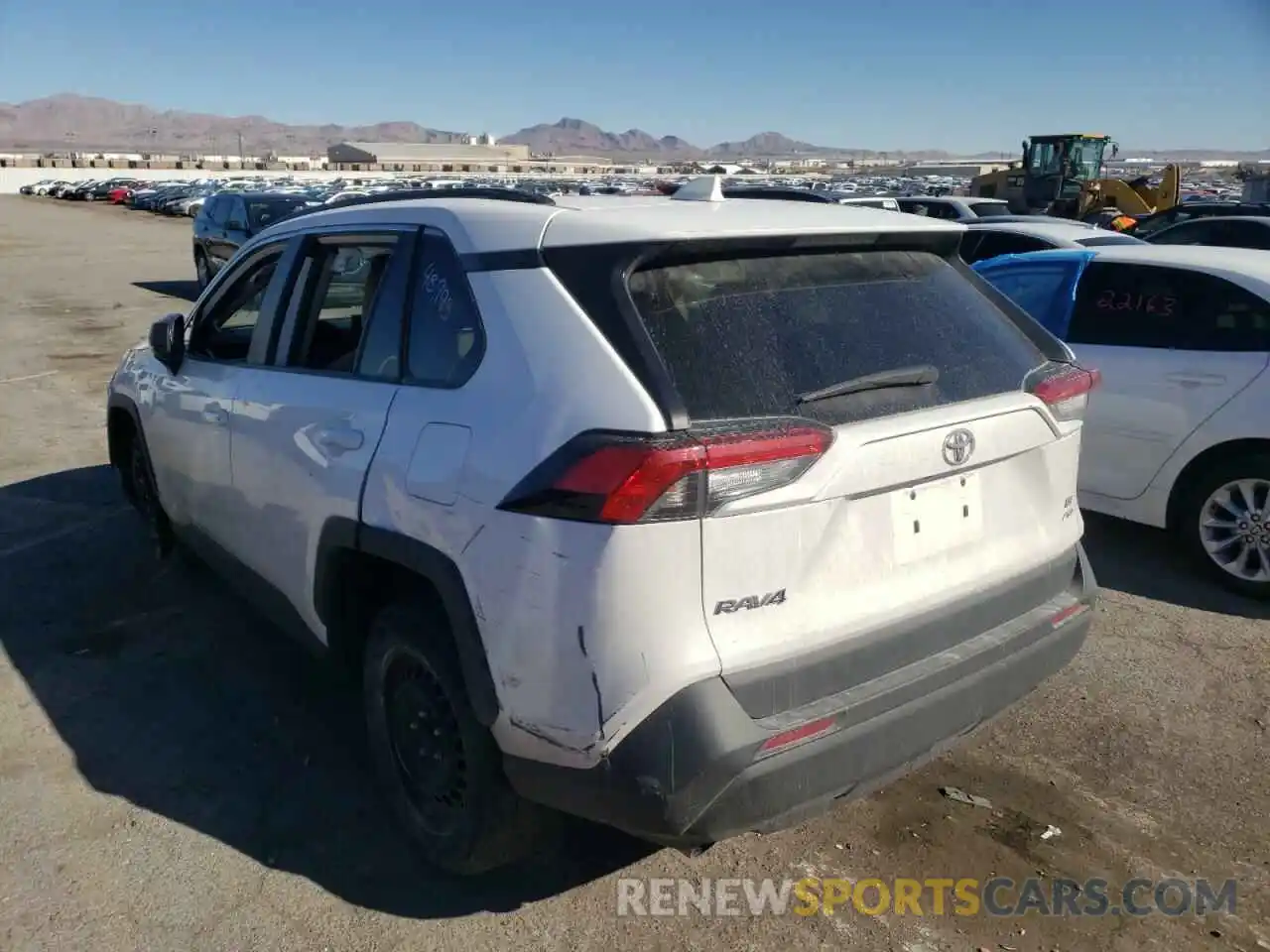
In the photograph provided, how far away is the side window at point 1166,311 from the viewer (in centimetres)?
496

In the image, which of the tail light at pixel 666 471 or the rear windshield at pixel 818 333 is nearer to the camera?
the tail light at pixel 666 471

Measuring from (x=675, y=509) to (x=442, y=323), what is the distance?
3.32 feet

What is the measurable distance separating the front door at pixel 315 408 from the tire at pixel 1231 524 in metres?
3.92

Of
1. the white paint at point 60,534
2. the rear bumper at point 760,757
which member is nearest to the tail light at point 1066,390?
the rear bumper at point 760,757

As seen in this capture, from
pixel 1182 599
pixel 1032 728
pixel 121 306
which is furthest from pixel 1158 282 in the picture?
pixel 121 306

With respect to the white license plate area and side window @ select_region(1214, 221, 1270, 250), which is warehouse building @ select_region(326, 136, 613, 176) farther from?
the white license plate area

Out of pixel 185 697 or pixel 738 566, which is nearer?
pixel 738 566

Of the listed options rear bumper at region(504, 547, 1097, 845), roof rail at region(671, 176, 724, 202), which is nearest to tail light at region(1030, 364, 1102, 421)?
rear bumper at region(504, 547, 1097, 845)

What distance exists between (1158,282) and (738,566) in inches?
159

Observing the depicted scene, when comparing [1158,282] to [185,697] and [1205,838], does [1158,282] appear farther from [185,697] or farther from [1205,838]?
[185,697]

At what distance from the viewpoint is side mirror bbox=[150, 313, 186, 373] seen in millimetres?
4414

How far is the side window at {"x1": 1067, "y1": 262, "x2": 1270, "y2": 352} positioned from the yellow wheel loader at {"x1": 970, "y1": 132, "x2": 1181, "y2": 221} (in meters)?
24.9

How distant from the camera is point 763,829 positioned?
2.45m

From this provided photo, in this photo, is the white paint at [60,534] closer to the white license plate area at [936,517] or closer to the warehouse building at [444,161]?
the white license plate area at [936,517]
